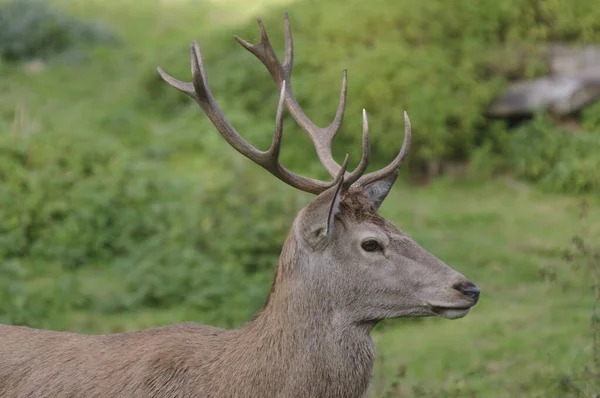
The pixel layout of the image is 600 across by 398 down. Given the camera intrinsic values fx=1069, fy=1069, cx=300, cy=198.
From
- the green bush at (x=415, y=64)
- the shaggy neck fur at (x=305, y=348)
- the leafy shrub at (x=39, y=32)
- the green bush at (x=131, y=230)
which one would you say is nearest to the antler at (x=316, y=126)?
the shaggy neck fur at (x=305, y=348)

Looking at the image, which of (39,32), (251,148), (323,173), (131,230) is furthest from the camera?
(39,32)

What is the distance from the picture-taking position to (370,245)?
412 centimetres

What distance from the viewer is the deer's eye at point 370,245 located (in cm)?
412

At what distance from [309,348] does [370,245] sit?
462mm

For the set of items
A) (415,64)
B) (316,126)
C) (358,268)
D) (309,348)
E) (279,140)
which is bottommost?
(309,348)

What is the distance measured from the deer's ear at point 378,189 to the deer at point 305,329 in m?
0.20

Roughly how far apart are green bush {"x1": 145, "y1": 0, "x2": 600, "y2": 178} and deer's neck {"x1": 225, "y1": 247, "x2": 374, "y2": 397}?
715cm

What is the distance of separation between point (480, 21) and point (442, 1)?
1.61 ft

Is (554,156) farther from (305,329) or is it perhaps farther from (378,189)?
(305,329)

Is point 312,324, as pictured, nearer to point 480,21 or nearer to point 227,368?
point 227,368

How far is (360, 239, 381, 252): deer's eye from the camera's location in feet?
13.5

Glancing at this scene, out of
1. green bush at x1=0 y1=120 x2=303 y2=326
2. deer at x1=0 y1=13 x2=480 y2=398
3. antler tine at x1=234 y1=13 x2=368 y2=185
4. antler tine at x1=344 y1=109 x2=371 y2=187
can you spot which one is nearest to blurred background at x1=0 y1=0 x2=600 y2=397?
green bush at x1=0 y1=120 x2=303 y2=326

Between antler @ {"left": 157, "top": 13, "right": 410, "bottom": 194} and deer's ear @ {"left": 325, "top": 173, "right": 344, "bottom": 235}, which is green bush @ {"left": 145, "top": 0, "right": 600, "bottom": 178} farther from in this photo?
deer's ear @ {"left": 325, "top": 173, "right": 344, "bottom": 235}

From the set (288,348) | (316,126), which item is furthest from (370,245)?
(316,126)
